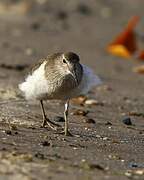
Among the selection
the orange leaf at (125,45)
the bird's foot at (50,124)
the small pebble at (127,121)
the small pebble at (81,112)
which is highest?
the orange leaf at (125,45)

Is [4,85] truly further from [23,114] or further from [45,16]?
[45,16]

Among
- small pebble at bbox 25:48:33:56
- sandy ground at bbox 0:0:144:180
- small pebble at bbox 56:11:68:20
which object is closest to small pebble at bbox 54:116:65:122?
sandy ground at bbox 0:0:144:180

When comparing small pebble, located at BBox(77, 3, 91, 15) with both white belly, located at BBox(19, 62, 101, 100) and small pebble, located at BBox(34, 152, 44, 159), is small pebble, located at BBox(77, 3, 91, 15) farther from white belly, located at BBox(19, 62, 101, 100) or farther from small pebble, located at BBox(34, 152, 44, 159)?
small pebble, located at BBox(34, 152, 44, 159)

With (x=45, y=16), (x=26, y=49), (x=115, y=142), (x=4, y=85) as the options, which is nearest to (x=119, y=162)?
(x=115, y=142)

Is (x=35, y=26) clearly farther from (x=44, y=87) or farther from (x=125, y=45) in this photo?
(x=44, y=87)

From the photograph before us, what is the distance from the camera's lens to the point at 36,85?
762cm

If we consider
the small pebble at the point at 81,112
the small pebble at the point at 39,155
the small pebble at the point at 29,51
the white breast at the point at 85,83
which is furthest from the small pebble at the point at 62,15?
the small pebble at the point at 39,155

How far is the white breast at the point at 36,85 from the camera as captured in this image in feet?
24.9

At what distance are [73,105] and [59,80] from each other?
1.64 meters

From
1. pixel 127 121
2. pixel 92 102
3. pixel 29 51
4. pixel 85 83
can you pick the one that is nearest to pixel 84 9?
pixel 29 51

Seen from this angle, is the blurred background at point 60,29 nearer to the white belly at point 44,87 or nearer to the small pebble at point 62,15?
the small pebble at point 62,15

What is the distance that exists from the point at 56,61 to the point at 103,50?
21.8 feet

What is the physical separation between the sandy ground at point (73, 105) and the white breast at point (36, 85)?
0.26 m

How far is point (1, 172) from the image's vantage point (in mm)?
5363
